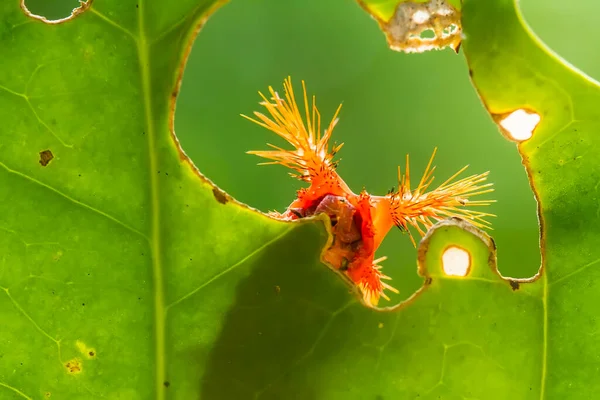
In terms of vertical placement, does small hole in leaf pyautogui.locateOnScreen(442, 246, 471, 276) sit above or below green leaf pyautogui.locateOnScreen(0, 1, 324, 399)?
below

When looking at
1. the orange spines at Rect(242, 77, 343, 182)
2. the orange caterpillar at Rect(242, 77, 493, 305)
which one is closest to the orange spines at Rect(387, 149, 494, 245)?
the orange caterpillar at Rect(242, 77, 493, 305)

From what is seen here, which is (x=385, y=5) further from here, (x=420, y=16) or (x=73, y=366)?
(x=73, y=366)

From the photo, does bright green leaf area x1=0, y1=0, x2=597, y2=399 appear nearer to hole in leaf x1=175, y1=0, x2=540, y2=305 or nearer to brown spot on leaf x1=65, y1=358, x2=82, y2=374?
brown spot on leaf x1=65, y1=358, x2=82, y2=374

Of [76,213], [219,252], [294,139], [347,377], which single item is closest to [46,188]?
[76,213]

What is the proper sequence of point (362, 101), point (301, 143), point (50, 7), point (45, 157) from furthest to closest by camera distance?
point (362, 101) → point (50, 7) → point (301, 143) → point (45, 157)

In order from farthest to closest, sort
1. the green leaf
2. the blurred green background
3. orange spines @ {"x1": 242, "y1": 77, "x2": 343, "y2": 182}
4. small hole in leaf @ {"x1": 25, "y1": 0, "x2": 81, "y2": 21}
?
1. the blurred green background
2. small hole in leaf @ {"x1": 25, "y1": 0, "x2": 81, "y2": 21}
3. orange spines @ {"x1": 242, "y1": 77, "x2": 343, "y2": 182}
4. the green leaf

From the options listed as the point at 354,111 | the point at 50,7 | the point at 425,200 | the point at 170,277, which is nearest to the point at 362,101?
the point at 354,111

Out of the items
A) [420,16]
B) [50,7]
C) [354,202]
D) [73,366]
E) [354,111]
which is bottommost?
[354,111]
